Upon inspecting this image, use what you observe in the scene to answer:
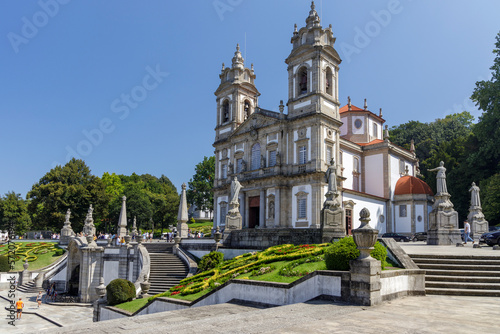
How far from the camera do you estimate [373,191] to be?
142 feet

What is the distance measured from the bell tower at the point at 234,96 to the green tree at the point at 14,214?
35302mm

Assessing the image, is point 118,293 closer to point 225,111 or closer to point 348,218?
point 348,218

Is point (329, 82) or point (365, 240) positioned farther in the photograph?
point (329, 82)

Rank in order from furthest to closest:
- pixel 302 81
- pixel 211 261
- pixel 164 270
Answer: pixel 302 81 → pixel 164 270 → pixel 211 261

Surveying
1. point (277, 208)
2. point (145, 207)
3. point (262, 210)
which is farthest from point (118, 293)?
point (145, 207)

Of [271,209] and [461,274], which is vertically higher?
[271,209]

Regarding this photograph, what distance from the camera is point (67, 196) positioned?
51406 millimetres

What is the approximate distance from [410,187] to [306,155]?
44.4ft

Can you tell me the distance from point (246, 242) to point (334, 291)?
1308 cm

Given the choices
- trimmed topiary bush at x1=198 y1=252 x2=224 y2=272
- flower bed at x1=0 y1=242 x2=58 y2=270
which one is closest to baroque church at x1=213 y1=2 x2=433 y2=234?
trimmed topiary bush at x1=198 y1=252 x2=224 y2=272

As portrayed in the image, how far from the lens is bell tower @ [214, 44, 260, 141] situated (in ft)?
147

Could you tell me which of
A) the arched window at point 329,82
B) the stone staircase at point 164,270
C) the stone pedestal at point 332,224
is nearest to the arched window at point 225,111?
the arched window at point 329,82

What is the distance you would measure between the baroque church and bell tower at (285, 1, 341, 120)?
0.30 feet

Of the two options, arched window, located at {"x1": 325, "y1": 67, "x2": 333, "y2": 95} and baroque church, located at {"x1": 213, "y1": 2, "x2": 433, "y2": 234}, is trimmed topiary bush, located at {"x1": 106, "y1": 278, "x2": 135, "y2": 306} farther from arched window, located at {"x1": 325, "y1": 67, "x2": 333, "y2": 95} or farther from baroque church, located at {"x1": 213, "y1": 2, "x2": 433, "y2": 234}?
arched window, located at {"x1": 325, "y1": 67, "x2": 333, "y2": 95}
